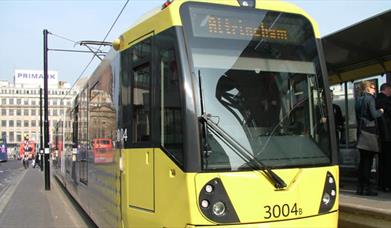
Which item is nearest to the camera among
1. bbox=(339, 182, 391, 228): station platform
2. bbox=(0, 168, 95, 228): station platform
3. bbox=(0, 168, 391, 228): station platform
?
bbox=(339, 182, 391, 228): station platform

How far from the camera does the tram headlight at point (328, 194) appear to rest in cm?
525

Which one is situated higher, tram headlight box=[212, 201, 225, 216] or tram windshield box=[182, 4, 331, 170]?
tram windshield box=[182, 4, 331, 170]

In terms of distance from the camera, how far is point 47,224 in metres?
11.0

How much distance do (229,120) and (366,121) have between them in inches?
137

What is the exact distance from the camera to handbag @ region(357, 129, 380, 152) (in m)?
7.68

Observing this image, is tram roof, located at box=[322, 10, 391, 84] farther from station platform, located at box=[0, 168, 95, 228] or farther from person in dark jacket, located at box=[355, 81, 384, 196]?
station platform, located at box=[0, 168, 95, 228]

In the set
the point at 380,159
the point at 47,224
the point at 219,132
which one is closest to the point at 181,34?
the point at 219,132

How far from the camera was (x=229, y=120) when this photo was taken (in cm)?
502

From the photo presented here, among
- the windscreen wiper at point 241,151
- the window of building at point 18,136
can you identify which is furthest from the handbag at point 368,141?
the window of building at point 18,136

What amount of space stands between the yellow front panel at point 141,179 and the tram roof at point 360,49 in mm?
4085

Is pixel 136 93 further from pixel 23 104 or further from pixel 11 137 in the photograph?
pixel 11 137

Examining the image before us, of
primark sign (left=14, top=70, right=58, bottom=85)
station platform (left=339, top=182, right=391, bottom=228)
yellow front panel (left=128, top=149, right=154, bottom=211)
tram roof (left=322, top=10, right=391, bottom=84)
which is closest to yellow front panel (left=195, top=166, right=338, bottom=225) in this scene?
yellow front panel (left=128, top=149, right=154, bottom=211)

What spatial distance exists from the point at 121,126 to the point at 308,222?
247cm

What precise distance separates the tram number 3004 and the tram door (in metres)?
1.15
